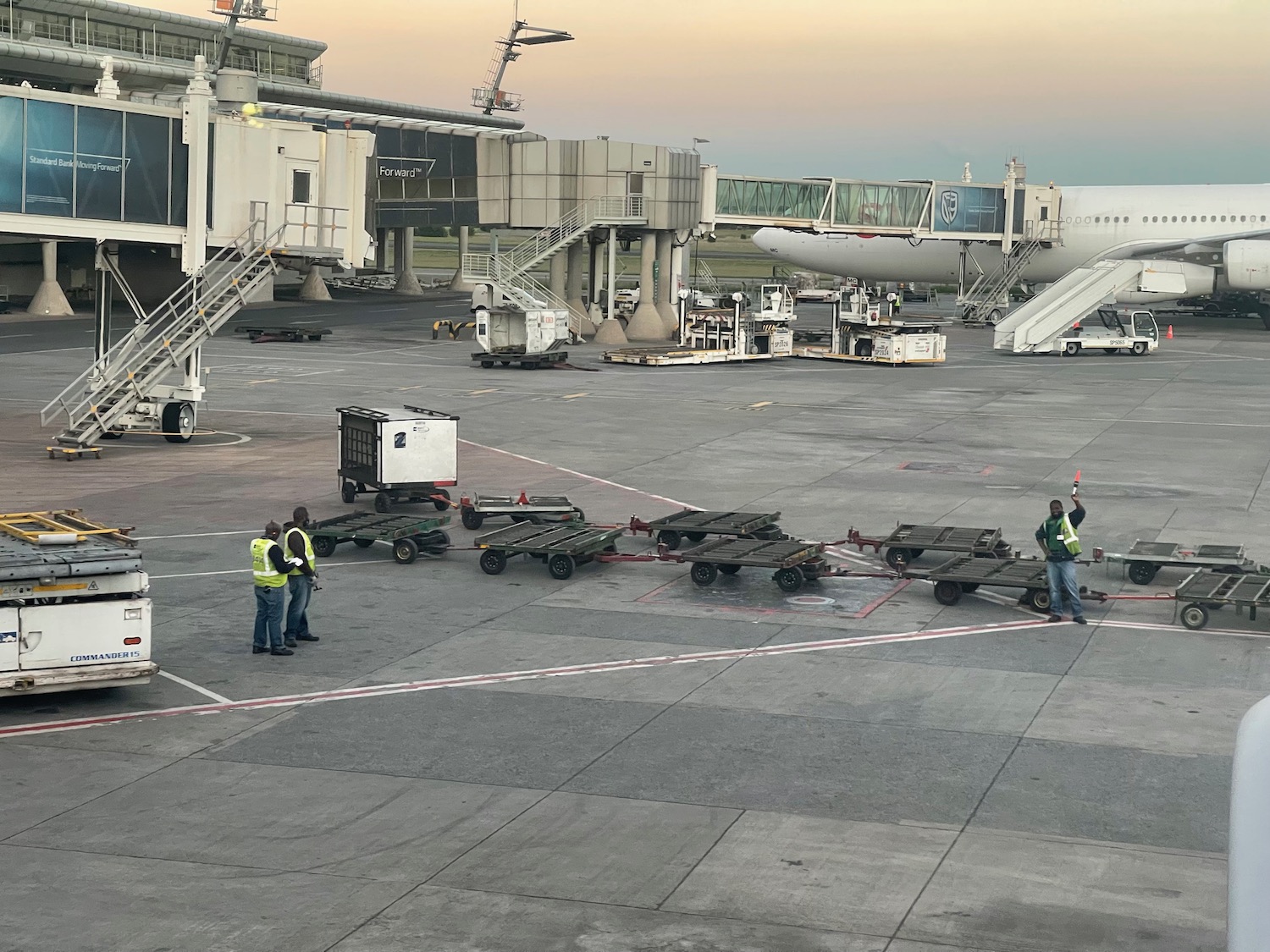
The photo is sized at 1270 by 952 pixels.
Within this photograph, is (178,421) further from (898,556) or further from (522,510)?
(898,556)

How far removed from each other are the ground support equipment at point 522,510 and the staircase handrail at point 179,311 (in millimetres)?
11620

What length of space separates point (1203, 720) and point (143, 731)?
11.2 meters

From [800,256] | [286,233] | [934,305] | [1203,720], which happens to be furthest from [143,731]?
[934,305]

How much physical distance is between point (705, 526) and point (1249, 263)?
193 feet

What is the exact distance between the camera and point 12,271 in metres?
82.2

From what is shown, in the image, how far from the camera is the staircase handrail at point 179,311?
118 feet

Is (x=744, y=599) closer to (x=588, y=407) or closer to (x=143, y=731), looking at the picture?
(x=143, y=731)

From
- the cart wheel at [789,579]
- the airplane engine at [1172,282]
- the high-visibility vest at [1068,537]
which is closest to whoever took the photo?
the high-visibility vest at [1068,537]

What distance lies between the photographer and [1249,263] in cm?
7512

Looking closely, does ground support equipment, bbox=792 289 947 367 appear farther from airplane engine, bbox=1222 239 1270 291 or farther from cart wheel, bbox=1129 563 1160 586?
cart wheel, bbox=1129 563 1160 586

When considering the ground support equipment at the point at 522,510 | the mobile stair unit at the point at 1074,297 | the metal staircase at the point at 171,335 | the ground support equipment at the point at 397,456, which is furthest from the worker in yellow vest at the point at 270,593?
the mobile stair unit at the point at 1074,297

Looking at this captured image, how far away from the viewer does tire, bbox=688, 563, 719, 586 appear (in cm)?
2305

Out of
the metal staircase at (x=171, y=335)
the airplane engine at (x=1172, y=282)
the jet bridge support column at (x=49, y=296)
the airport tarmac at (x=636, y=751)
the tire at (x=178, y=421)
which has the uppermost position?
the airplane engine at (x=1172, y=282)

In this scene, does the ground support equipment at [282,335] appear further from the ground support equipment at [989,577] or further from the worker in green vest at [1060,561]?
the worker in green vest at [1060,561]
